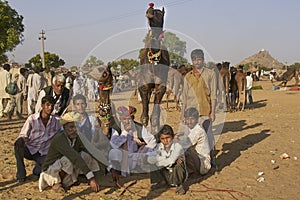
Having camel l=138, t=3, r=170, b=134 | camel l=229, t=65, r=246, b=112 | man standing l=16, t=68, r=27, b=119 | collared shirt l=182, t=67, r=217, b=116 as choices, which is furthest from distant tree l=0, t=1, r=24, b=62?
collared shirt l=182, t=67, r=217, b=116

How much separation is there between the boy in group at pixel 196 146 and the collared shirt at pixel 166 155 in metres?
0.39

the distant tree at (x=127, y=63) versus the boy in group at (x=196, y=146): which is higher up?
the distant tree at (x=127, y=63)

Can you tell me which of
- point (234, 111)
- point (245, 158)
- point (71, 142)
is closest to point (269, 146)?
point (245, 158)

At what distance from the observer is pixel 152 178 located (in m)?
5.07

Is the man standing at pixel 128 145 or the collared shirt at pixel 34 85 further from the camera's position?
the collared shirt at pixel 34 85

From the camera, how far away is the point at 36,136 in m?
5.22

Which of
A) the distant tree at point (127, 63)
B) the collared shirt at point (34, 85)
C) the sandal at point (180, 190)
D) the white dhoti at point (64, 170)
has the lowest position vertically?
the sandal at point (180, 190)

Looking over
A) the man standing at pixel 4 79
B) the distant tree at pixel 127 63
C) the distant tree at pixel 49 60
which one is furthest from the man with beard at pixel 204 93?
the distant tree at pixel 49 60

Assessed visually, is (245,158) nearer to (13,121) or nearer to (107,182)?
(107,182)

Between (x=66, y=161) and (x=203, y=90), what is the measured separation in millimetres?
2502

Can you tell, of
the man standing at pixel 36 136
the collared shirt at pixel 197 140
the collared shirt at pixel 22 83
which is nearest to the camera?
the man standing at pixel 36 136

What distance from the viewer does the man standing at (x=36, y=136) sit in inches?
197

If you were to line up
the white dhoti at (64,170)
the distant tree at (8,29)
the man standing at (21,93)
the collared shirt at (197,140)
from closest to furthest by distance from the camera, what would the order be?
1. the white dhoti at (64,170)
2. the collared shirt at (197,140)
3. the man standing at (21,93)
4. the distant tree at (8,29)

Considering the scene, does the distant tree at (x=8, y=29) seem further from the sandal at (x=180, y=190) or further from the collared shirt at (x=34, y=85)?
the sandal at (x=180, y=190)
